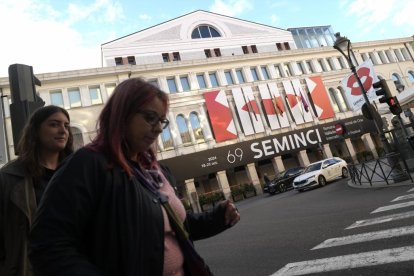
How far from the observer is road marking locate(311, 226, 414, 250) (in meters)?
5.23

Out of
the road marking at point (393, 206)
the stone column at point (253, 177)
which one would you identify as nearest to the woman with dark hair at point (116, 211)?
the road marking at point (393, 206)

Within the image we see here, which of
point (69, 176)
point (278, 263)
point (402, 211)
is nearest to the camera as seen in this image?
point (69, 176)

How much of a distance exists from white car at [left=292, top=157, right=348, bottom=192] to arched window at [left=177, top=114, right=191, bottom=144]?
11685 mm

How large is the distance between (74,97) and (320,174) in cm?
1992

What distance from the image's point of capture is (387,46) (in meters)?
38.7

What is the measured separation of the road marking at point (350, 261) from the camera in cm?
419

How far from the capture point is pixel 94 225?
133 cm

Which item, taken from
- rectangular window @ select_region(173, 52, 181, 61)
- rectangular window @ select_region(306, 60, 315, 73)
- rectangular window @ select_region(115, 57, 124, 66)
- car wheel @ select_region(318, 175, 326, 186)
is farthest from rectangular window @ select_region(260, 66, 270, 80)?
car wheel @ select_region(318, 175, 326, 186)

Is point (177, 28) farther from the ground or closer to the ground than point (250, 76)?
farther from the ground

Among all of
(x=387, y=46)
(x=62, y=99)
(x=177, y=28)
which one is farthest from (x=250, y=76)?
(x=387, y=46)

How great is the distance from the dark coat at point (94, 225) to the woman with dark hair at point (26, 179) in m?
0.94

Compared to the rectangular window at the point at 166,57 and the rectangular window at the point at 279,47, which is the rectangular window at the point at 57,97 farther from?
the rectangular window at the point at 279,47

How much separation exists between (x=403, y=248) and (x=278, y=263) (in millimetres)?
1834

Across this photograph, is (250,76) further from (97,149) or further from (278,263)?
(97,149)
